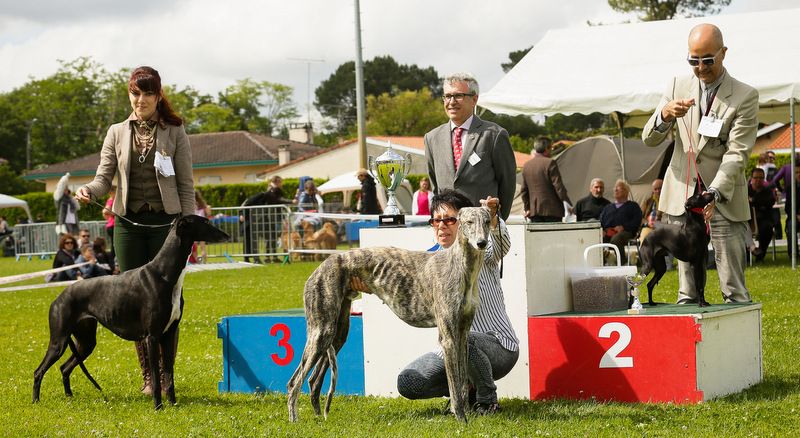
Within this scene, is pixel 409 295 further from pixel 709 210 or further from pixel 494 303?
pixel 709 210

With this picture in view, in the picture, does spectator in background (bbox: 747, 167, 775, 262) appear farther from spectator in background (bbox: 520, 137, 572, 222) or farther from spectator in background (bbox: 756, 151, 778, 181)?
spectator in background (bbox: 756, 151, 778, 181)

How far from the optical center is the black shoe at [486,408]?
4828 millimetres

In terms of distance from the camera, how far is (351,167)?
48406 mm

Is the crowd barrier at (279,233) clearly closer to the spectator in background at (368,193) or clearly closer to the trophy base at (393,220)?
the spectator in background at (368,193)

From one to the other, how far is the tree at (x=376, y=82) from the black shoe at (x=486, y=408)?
252 feet

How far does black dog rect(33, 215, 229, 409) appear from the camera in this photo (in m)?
5.36

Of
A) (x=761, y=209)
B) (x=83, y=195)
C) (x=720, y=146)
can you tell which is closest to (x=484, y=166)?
(x=720, y=146)

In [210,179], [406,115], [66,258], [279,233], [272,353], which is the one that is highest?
[406,115]

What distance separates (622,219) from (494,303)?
28.2 ft

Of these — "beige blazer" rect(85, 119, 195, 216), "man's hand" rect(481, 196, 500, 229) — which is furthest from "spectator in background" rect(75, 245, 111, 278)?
"man's hand" rect(481, 196, 500, 229)

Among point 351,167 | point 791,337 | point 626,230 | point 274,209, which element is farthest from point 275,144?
point 791,337

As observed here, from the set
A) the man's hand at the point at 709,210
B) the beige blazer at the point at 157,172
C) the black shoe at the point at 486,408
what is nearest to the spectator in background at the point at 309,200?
the beige blazer at the point at 157,172

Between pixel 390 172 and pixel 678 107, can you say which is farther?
pixel 390 172

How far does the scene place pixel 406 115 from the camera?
69.5m
